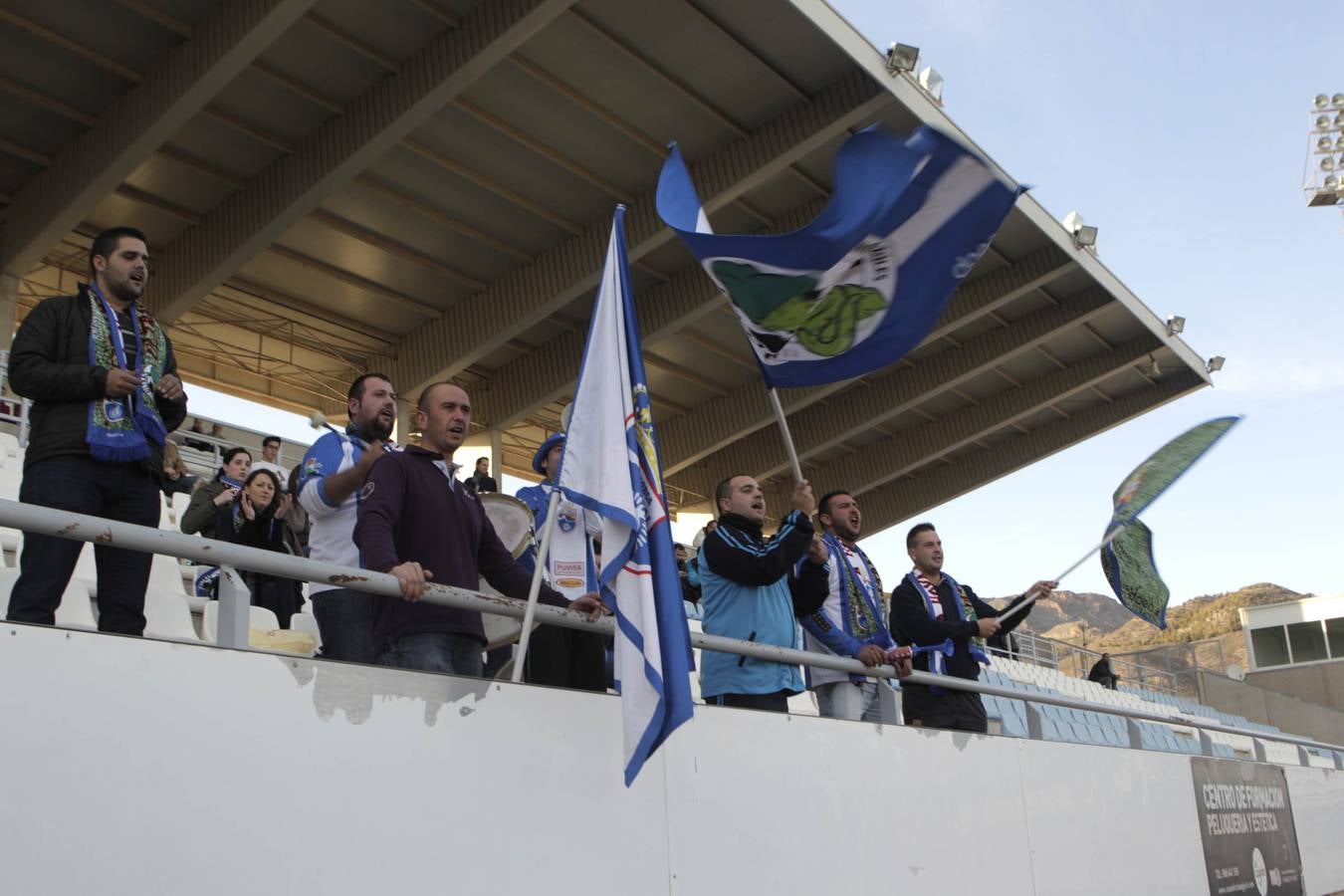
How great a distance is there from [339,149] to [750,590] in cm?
1221

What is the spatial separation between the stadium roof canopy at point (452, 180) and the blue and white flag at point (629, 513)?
1034 cm

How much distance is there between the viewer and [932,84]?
57.2 ft

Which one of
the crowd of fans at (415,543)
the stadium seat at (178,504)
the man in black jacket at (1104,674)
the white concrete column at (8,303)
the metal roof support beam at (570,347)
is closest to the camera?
the crowd of fans at (415,543)

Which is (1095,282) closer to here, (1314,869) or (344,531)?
(1314,869)

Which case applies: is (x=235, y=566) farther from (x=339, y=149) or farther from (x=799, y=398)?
(x=799, y=398)

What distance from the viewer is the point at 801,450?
2567 centimetres

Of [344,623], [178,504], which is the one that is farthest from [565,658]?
[178,504]

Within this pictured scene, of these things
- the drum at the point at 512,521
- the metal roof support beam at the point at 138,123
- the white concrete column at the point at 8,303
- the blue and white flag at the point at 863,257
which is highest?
the metal roof support beam at the point at 138,123

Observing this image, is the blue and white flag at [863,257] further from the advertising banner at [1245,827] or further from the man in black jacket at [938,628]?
the advertising banner at [1245,827]

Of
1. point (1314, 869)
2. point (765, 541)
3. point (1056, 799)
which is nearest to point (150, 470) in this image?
point (765, 541)

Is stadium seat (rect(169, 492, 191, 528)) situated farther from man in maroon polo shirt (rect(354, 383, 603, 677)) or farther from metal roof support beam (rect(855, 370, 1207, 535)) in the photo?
metal roof support beam (rect(855, 370, 1207, 535))

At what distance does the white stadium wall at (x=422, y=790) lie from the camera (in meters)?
2.48

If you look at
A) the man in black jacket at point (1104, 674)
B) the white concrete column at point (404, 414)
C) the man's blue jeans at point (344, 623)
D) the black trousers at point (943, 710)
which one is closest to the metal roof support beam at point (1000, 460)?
the man in black jacket at point (1104, 674)

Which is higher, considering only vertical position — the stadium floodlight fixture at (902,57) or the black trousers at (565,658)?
the stadium floodlight fixture at (902,57)
